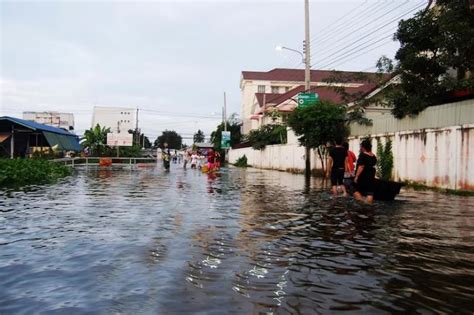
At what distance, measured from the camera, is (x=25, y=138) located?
51.4 m

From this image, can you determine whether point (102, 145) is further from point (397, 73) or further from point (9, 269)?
point (9, 269)

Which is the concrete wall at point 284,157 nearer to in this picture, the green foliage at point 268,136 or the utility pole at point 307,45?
the green foliage at point 268,136

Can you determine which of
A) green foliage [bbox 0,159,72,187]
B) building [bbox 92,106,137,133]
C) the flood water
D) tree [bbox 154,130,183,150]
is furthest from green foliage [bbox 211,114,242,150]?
the flood water

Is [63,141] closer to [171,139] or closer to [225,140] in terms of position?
[225,140]

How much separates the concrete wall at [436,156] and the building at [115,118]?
46.9 meters

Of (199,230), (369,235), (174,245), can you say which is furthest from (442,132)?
(174,245)

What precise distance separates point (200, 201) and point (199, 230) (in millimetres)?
5060

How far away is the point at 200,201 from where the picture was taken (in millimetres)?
13805

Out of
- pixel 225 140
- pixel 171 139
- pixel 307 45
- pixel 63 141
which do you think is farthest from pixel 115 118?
pixel 171 139

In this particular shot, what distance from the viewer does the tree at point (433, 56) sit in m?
18.9

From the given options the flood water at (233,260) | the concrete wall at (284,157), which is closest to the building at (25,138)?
the concrete wall at (284,157)

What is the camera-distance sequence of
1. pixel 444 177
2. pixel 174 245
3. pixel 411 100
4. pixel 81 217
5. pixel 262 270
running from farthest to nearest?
pixel 411 100 < pixel 444 177 < pixel 81 217 < pixel 174 245 < pixel 262 270

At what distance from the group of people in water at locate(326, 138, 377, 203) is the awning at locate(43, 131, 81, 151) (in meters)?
40.6

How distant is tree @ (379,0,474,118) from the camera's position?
62.0 ft
